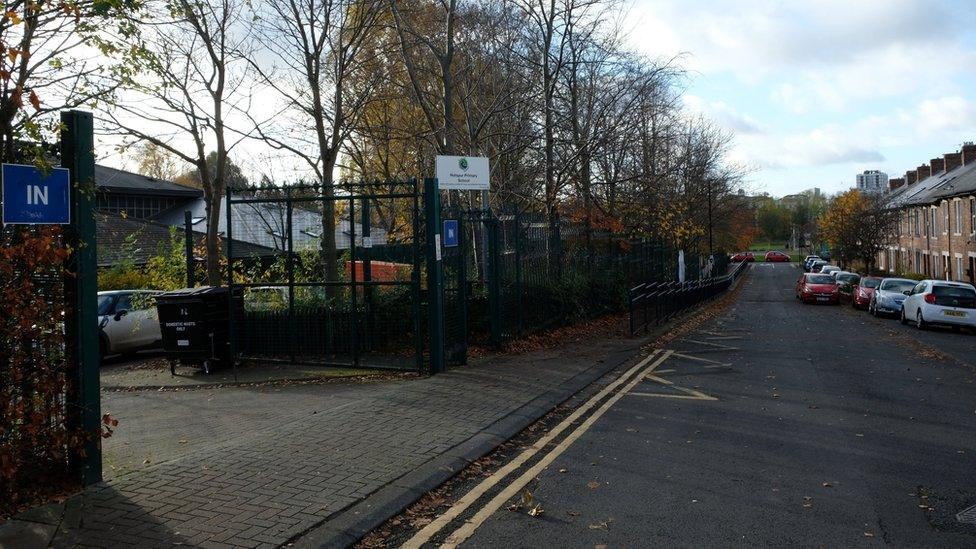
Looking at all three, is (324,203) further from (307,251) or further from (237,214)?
(237,214)

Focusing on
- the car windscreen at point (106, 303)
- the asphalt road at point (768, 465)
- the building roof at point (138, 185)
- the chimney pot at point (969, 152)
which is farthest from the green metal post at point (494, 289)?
the chimney pot at point (969, 152)

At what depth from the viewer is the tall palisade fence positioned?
11.7 meters

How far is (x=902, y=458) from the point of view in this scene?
6941 mm

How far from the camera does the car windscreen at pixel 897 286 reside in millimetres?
27222

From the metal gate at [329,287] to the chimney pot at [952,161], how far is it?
5208 centimetres

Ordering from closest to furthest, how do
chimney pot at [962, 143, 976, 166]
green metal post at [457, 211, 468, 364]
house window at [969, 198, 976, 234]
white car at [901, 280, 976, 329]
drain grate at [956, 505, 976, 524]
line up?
drain grate at [956, 505, 976, 524], green metal post at [457, 211, 468, 364], white car at [901, 280, 976, 329], house window at [969, 198, 976, 234], chimney pot at [962, 143, 976, 166]

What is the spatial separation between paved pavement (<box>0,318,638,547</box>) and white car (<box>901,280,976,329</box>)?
14.3m

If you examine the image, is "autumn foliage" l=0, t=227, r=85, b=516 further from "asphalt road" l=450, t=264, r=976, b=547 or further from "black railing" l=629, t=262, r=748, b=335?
"black railing" l=629, t=262, r=748, b=335

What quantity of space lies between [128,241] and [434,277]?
46.8ft

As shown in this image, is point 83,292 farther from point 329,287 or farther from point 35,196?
point 329,287

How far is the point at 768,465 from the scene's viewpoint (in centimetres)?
675

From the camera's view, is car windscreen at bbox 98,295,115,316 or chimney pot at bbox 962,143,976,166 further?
chimney pot at bbox 962,143,976,166

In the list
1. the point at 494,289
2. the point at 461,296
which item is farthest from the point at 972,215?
the point at 461,296

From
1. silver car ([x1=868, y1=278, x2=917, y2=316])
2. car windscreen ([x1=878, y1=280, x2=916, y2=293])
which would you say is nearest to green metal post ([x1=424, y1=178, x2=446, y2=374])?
silver car ([x1=868, y1=278, x2=917, y2=316])
